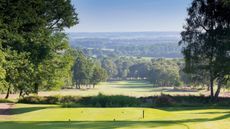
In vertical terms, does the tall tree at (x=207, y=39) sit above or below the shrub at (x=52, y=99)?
above

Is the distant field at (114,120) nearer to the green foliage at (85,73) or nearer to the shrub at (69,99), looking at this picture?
the shrub at (69,99)

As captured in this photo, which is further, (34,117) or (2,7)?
(2,7)

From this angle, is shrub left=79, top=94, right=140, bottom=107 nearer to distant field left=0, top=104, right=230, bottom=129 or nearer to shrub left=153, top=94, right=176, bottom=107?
shrub left=153, top=94, right=176, bottom=107

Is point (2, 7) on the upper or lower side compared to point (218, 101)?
upper

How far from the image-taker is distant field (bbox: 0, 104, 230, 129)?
70.7ft

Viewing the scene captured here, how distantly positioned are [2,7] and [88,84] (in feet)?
427

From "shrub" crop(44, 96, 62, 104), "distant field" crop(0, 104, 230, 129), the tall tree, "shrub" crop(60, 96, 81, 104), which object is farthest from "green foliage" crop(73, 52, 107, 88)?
"distant field" crop(0, 104, 230, 129)

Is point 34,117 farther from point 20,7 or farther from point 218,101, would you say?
point 218,101

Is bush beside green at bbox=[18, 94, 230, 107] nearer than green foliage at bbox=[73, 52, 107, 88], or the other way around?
bush beside green at bbox=[18, 94, 230, 107]

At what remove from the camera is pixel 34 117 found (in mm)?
31312

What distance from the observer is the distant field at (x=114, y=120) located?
21553 mm

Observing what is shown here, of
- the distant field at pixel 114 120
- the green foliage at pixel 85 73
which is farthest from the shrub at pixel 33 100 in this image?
the green foliage at pixel 85 73

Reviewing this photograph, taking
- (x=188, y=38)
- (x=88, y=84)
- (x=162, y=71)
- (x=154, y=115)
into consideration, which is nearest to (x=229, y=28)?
(x=188, y=38)

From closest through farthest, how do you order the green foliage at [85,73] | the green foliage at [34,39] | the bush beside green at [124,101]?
1. the green foliage at [34,39]
2. the bush beside green at [124,101]
3. the green foliage at [85,73]
